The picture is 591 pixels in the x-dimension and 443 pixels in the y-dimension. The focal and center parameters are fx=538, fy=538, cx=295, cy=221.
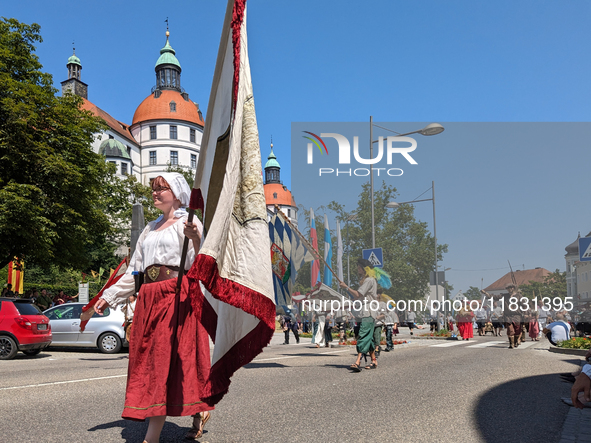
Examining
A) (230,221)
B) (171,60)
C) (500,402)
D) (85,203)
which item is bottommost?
(500,402)

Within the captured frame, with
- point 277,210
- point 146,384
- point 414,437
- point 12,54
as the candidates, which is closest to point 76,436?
point 146,384

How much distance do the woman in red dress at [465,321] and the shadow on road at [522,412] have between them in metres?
16.5

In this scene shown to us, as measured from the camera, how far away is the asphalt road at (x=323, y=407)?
4.52m

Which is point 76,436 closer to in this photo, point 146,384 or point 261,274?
point 146,384

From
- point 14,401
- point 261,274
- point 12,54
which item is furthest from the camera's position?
point 12,54

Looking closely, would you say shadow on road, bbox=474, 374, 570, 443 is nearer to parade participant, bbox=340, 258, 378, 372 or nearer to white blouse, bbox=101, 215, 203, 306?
parade participant, bbox=340, 258, 378, 372

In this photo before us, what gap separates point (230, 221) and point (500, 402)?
190 inches

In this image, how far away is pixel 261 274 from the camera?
3.08 metres

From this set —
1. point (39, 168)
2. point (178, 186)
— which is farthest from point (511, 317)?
point (39, 168)

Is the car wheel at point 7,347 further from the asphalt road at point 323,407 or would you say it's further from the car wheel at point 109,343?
the asphalt road at point 323,407

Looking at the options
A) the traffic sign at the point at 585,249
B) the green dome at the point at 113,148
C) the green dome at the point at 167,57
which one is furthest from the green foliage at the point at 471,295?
the green dome at the point at 167,57

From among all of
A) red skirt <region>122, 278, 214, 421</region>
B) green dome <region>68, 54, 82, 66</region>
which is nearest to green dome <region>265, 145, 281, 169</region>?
green dome <region>68, 54, 82, 66</region>

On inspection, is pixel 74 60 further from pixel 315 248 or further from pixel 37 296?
pixel 315 248

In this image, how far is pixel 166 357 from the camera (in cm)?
370
